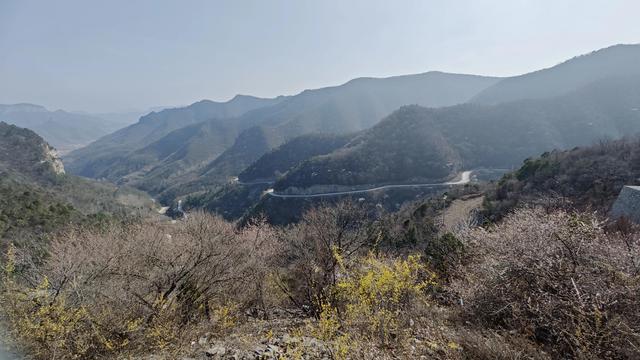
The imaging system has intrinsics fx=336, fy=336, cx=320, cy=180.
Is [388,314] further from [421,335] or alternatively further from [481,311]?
[481,311]

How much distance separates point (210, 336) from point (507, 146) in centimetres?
11496

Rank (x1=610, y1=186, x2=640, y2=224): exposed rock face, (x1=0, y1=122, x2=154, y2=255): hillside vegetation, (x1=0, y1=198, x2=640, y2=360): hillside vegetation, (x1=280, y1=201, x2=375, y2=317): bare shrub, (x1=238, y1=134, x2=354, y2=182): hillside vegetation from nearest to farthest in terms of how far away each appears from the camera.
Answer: (x1=0, y1=198, x2=640, y2=360): hillside vegetation → (x1=280, y1=201, x2=375, y2=317): bare shrub → (x1=610, y1=186, x2=640, y2=224): exposed rock face → (x1=0, y1=122, x2=154, y2=255): hillside vegetation → (x1=238, y1=134, x2=354, y2=182): hillside vegetation

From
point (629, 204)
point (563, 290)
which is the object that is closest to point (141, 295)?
point (563, 290)

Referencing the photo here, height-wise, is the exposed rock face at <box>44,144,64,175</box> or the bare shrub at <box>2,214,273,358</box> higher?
the exposed rock face at <box>44,144,64,175</box>

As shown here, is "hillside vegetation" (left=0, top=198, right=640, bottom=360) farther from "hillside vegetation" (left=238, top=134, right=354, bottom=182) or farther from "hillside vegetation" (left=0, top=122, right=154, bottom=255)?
"hillside vegetation" (left=238, top=134, right=354, bottom=182)

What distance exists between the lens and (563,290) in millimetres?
5629

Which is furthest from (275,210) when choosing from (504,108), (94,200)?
(504,108)

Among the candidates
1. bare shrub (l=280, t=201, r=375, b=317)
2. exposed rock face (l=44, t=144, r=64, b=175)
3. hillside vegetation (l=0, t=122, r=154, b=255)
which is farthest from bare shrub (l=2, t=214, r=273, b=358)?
exposed rock face (l=44, t=144, r=64, b=175)

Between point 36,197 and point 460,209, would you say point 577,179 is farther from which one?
point 36,197

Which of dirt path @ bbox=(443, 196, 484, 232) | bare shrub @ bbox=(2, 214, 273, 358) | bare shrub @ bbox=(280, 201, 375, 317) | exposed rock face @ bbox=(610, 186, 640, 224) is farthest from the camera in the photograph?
dirt path @ bbox=(443, 196, 484, 232)

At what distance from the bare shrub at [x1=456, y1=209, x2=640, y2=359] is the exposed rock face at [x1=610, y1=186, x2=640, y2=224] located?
1627 cm

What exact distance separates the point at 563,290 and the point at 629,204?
20.4 metres

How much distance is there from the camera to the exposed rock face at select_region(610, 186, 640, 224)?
19.3m

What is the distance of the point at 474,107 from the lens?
128m
